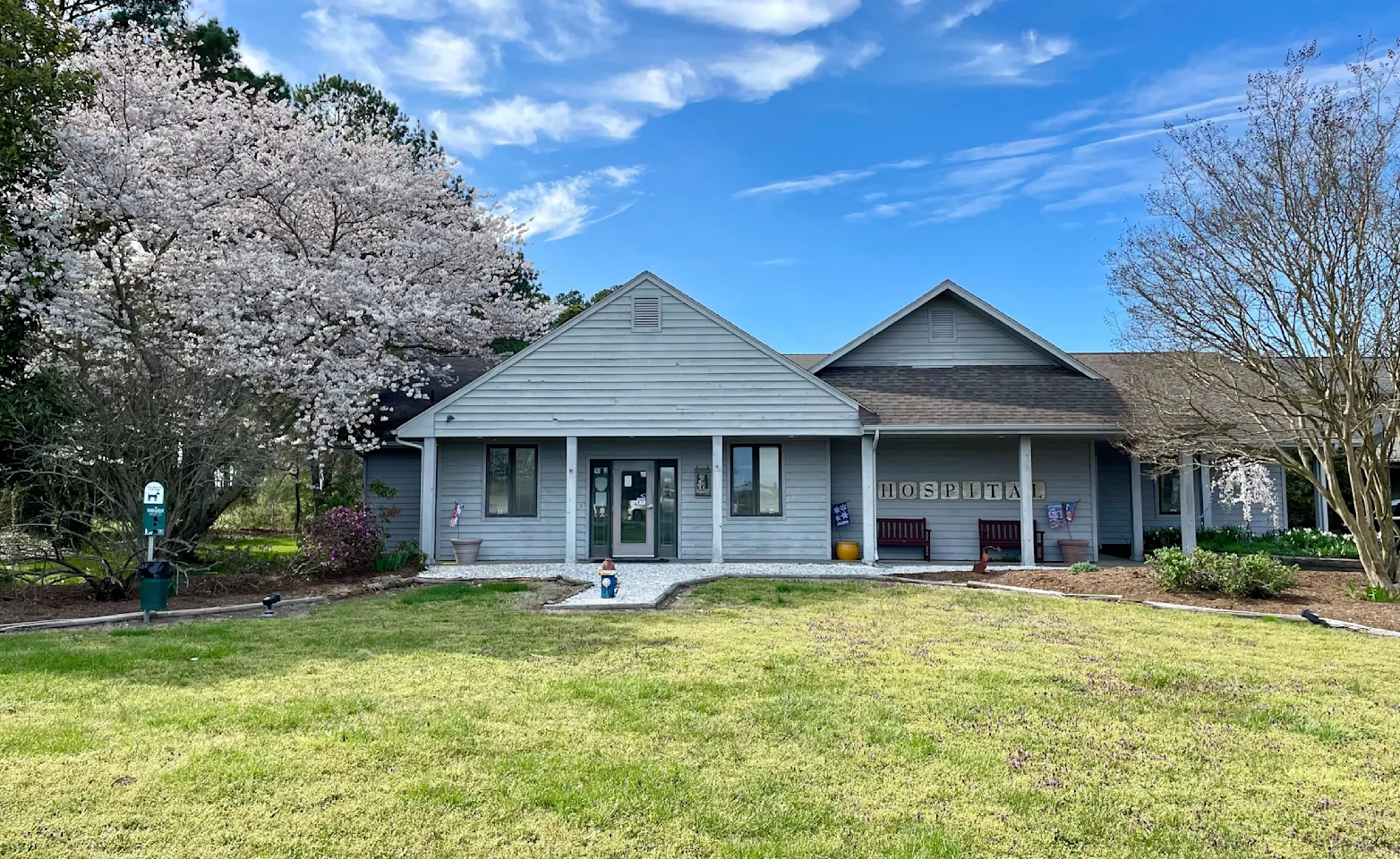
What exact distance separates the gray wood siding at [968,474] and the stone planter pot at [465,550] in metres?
7.23

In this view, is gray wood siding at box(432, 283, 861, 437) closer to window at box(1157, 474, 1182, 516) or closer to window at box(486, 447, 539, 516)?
window at box(486, 447, 539, 516)

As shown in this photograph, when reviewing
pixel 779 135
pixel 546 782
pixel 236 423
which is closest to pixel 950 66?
pixel 779 135

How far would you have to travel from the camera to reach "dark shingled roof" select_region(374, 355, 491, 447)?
56.9 feet

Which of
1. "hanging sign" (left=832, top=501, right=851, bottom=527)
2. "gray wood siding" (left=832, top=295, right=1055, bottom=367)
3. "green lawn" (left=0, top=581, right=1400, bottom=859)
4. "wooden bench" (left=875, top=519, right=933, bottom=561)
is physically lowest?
"green lawn" (left=0, top=581, right=1400, bottom=859)

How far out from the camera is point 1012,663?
699 cm

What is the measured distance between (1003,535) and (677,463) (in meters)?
6.56

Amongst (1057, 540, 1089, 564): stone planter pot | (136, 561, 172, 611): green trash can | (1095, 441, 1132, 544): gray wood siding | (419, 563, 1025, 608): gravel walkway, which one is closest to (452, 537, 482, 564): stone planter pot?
(419, 563, 1025, 608): gravel walkway

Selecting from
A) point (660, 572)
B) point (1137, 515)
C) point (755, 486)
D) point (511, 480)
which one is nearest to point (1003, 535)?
point (1137, 515)

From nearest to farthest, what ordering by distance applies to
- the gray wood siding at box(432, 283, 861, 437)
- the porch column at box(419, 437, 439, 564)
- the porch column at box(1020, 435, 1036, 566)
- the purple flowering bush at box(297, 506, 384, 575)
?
the purple flowering bush at box(297, 506, 384, 575)
the porch column at box(1020, 435, 1036, 566)
the gray wood siding at box(432, 283, 861, 437)
the porch column at box(419, 437, 439, 564)

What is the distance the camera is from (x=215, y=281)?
51.6 ft

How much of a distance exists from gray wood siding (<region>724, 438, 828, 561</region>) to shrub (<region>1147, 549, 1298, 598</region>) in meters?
6.02

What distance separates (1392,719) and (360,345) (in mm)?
16909

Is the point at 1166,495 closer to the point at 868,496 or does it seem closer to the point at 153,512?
the point at 868,496

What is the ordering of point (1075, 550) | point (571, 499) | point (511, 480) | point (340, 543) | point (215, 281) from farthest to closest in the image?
point (511, 480)
point (215, 281)
point (1075, 550)
point (571, 499)
point (340, 543)
